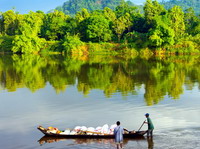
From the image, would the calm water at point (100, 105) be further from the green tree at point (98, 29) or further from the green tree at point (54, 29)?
the green tree at point (54, 29)

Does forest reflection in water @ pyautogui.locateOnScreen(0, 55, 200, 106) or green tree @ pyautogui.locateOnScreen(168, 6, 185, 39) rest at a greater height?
green tree @ pyautogui.locateOnScreen(168, 6, 185, 39)

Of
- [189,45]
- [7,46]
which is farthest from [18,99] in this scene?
[7,46]

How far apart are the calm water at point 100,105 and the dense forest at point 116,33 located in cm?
4241

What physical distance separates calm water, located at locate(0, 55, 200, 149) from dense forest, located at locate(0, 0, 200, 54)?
42.4 meters

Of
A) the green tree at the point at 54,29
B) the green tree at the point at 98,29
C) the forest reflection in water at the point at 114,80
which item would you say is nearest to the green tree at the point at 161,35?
the green tree at the point at 98,29

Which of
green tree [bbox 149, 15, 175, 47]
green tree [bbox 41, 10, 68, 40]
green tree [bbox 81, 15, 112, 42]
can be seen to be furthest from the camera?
green tree [bbox 41, 10, 68, 40]

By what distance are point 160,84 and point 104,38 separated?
65159 mm

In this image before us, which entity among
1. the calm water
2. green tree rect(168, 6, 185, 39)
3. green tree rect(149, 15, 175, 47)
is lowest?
the calm water

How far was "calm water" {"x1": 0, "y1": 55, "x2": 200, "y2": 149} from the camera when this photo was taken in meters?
20.4

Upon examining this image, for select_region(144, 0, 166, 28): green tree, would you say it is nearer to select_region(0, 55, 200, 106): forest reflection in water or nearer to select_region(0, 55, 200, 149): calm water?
select_region(0, 55, 200, 106): forest reflection in water

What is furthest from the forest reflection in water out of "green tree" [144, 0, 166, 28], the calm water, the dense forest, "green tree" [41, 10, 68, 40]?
"green tree" [41, 10, 68, 40]

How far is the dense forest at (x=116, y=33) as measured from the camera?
300ft

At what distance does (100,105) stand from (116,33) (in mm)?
80326

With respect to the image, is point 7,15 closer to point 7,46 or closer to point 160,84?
point 7,46
